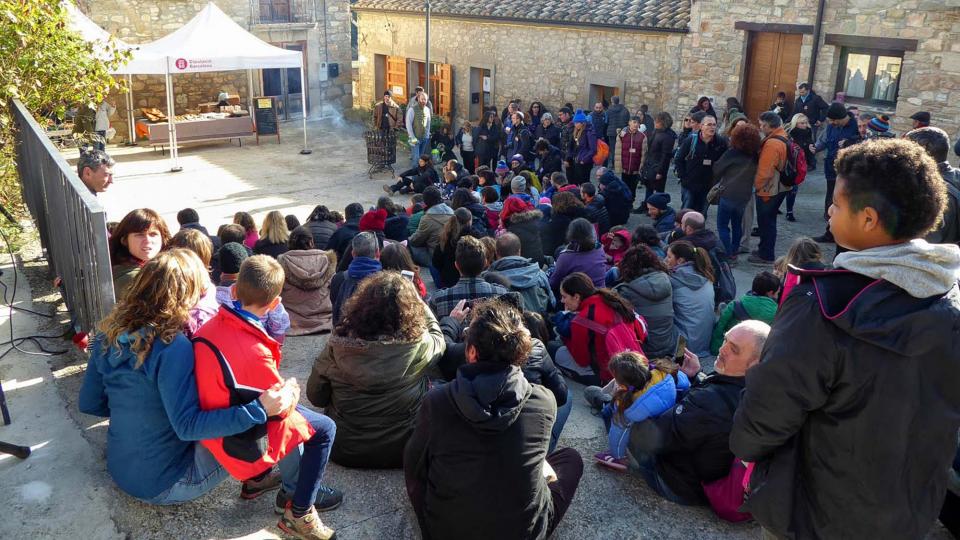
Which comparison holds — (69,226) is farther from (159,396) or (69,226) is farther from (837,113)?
(837,113)

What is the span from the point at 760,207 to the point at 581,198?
1.92m

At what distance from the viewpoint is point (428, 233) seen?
7.58m

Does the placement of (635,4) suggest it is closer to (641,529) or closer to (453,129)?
(453,129)

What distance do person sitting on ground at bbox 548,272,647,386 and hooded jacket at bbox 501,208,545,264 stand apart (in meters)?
2.06

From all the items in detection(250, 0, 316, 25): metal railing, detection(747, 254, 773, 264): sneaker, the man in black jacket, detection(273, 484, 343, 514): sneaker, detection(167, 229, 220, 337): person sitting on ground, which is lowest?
detection(747, 254, 773, 264): sneaker

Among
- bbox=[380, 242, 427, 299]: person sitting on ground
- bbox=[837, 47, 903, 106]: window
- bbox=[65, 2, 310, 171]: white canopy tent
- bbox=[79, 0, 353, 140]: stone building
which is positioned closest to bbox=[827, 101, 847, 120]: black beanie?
bbox=[837, 47, 903, 106]: window

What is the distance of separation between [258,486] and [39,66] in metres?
5.00

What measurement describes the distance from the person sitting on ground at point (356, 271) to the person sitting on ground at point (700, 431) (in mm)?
2194

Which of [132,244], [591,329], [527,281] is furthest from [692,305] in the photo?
[132,244]

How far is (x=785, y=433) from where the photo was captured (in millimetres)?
2168

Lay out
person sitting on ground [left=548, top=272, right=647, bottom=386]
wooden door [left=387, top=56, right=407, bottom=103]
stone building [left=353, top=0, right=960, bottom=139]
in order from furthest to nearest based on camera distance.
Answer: wooden door [left=387, top=56, right=407, bottom=103]
stone building [left=353, top=0, right=960, bottom=139]
person sitting on ground [left=548, top=272, right=647, bottom=386]

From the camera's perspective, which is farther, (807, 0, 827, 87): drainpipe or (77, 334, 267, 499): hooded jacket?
(807, 0, 827, 87): drainpipe

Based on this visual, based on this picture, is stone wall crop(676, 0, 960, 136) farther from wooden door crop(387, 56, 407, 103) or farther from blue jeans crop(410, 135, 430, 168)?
wooden door crop(387, 56, 407, 103)

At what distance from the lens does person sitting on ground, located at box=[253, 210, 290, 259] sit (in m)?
6.54
